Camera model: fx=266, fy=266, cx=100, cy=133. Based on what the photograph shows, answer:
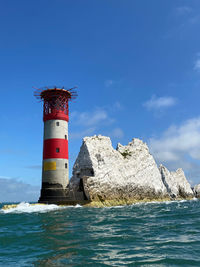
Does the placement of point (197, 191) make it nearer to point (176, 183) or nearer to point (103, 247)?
point (176, 183)

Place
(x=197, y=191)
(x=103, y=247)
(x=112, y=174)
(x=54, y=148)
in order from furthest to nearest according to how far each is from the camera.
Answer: (x=197, y=191), (x=112, y=174), (x=54, y=148), (x=103, y=247)

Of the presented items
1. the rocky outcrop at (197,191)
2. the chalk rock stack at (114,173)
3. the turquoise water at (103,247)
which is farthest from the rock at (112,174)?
the rocky outcrop at (197,191)

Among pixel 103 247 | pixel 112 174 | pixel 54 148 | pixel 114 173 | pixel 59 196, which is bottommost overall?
pixel 103 247

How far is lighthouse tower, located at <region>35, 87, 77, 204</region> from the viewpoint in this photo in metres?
41.3

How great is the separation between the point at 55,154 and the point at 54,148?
0.97m

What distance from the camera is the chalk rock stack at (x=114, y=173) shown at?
41.5 meters

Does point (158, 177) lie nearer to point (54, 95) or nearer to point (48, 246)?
point (54, 95)

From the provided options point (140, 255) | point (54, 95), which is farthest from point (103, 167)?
point (140, 255)

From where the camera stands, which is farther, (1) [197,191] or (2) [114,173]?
(1) [197,191]

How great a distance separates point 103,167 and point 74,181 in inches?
209

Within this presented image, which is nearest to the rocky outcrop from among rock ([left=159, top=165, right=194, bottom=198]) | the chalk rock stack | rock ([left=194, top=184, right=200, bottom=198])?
rock ([left=194, top=184, right=200, bottom=198])

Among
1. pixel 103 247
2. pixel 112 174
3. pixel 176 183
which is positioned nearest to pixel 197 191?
pixel 176 183

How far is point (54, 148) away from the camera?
42000mm

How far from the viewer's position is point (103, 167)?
1721 inches
